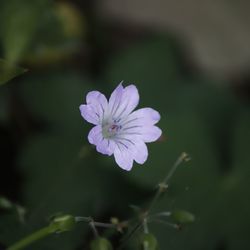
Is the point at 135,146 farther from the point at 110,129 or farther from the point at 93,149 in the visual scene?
the point at 93,149

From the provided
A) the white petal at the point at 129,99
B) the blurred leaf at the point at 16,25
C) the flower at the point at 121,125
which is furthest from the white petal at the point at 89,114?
the blurred leaf at the point at 16,25

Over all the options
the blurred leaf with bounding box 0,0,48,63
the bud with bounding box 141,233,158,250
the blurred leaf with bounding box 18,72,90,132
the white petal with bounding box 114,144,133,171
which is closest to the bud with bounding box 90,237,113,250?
the bud with bounding box 141,233,158,250

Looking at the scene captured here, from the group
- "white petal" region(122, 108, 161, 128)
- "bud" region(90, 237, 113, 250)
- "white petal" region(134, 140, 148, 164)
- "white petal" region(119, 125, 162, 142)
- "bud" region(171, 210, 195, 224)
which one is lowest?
"bud" region(90, 237, 113, 250)

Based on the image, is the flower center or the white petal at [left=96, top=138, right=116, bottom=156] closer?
the white petal at [left=96, top=138, right=116, bottom=156]

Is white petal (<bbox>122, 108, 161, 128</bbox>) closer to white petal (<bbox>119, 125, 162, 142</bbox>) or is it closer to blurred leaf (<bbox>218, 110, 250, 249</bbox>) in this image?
white petal (<bbox>119, 125, 162, 142</bbox>)

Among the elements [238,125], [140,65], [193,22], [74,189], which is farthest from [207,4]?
[74,189]

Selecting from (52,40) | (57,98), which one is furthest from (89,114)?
(57,98)

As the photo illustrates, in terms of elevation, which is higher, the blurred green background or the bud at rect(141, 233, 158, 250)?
the blurred green background

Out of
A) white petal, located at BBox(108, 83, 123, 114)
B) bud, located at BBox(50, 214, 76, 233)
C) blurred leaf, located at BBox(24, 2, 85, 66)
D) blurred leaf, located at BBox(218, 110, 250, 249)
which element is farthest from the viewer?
blurred leaf, located at BBox(24, 2, 85, 66)
